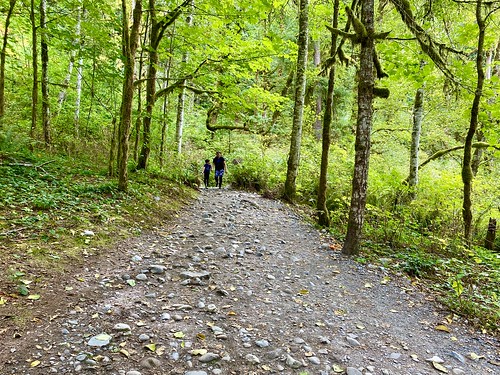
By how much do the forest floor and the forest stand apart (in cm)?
62

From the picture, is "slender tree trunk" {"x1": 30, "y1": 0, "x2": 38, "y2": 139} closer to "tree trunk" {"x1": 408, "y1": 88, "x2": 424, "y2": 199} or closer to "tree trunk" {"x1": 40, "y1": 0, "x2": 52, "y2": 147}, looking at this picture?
"tree trunk" {"x1": 40, "y1": 0, "x2": 52, "y2": 147}

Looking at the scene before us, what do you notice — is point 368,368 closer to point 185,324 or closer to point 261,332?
point 261,332

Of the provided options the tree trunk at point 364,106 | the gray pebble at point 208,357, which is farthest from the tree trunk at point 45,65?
the gray pebble at point 208,357

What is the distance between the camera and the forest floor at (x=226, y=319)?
3.26 metres

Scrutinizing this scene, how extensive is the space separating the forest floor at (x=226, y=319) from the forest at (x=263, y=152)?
62cm

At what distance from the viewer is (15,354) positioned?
294 cm

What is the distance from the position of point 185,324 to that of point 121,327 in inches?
29.2

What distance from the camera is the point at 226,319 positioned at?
13.9 feet

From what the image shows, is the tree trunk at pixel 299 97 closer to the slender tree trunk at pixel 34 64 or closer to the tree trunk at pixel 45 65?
the tree trunk at pixel 45 65

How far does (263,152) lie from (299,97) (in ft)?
20.9

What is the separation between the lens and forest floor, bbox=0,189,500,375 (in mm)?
3258

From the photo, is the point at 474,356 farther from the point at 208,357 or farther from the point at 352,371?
the point at 208,357

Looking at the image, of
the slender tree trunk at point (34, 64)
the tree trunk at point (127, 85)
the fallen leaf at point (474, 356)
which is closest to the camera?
the fallen leaf at point (474, 356)

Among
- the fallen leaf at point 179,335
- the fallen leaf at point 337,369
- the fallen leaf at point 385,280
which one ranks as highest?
the fallen leaf at point 179,335
